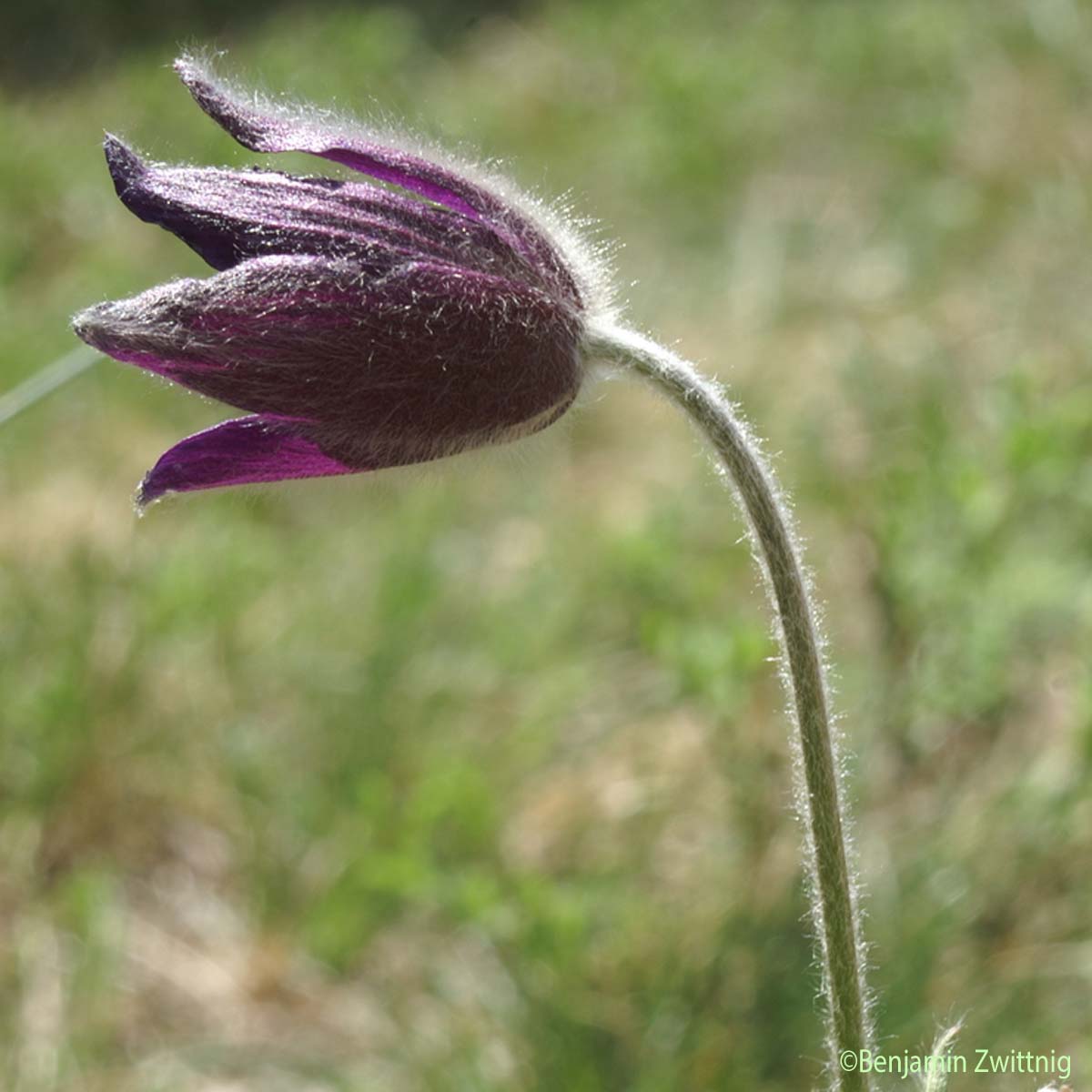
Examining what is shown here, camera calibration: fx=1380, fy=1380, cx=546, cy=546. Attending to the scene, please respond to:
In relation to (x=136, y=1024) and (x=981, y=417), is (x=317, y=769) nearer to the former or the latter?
(x=136, y=1024)

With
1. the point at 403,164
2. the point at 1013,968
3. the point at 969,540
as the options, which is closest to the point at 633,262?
the point at 969,540

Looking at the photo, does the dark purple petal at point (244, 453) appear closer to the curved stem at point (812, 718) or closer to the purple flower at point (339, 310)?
the purple flower at point (339, 310)

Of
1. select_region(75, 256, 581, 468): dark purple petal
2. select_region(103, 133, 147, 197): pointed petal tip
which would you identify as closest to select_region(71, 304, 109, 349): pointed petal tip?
select_region(75, 256, 581, 468): dark purple petal

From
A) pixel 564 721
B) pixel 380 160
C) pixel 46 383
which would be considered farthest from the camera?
pixel 564 721

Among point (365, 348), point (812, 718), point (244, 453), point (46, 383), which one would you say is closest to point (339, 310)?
point (365, 348)

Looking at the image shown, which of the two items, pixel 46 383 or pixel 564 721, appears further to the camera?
pixel 564 721

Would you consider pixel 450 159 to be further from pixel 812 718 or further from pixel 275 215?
pixel 812 718

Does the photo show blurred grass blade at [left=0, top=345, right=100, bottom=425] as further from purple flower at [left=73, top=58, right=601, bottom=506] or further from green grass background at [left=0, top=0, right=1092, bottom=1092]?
purple flower at [left=73, top=58, right=601, bottom=506]
